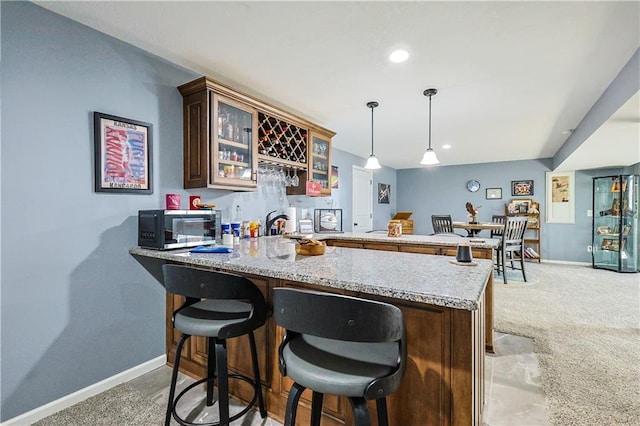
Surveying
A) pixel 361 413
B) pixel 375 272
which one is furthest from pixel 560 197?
pixel 361 413

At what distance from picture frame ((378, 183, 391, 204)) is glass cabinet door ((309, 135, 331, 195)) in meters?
3.36

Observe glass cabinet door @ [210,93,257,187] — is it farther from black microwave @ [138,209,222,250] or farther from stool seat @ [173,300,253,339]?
stool seat @ [173,300,253,339]

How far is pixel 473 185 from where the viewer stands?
715cm

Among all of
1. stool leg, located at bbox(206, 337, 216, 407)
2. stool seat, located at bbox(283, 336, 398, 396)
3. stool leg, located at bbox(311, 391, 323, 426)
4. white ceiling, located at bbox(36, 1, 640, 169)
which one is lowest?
stool leg, located at bbox(206, 337, 216, 407)

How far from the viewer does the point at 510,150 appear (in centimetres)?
564

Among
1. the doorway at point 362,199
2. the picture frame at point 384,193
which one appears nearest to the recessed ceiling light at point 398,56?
the doorway at point 362,199

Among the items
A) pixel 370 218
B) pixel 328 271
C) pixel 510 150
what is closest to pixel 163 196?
pixel 328 271

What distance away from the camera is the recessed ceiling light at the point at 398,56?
2176mm

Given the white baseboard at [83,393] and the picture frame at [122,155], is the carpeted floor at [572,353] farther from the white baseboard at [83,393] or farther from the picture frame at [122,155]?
the picture frame at [122,155]

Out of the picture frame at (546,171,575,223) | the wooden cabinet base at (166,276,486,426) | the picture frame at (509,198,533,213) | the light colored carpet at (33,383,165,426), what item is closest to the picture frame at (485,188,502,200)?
the picture frame at (509,198,533,213)

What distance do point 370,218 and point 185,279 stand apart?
5.38 metres

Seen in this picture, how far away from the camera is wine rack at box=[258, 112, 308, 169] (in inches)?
114

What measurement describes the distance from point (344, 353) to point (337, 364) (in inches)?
3.3

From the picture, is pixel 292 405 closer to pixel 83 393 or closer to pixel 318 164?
pixel 83 393
